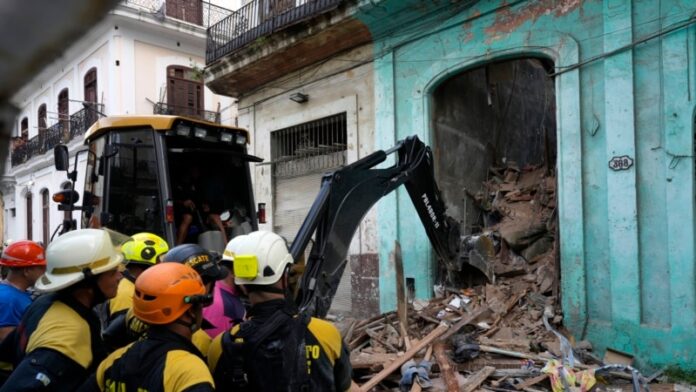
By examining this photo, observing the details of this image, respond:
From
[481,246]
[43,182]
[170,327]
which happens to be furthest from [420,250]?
[43,182]

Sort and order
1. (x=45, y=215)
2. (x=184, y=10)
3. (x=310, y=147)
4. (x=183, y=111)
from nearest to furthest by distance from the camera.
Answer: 1. (x=310, y=147)
2. (x=184, y=10)
3. (x=183, y=111)
4. (x=45, y=215)

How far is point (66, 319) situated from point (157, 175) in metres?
2.93

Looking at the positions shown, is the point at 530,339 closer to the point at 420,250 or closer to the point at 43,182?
the point at 420,250

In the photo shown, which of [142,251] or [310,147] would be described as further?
[310,147]

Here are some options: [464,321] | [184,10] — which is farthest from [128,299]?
[184,10]

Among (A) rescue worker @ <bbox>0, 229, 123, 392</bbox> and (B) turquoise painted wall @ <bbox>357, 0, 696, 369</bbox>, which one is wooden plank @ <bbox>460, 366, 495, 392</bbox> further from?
(A) rescue worker @ <bbox>0, 229, 123, 392</bbox>

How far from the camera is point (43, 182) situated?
65.6ft

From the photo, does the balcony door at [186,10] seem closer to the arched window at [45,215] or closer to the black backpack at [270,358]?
the arched window at [45,215]

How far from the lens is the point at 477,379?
5.04 metres

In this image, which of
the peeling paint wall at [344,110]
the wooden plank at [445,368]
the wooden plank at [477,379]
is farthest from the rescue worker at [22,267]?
the peeling paint wall at [344,110]

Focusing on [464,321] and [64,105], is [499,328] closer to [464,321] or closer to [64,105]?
[464,321]

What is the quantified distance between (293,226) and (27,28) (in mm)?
9827

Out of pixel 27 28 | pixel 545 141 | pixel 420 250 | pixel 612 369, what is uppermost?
pixel 545 141

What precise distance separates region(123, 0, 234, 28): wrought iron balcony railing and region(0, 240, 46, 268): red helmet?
15.2 meters
